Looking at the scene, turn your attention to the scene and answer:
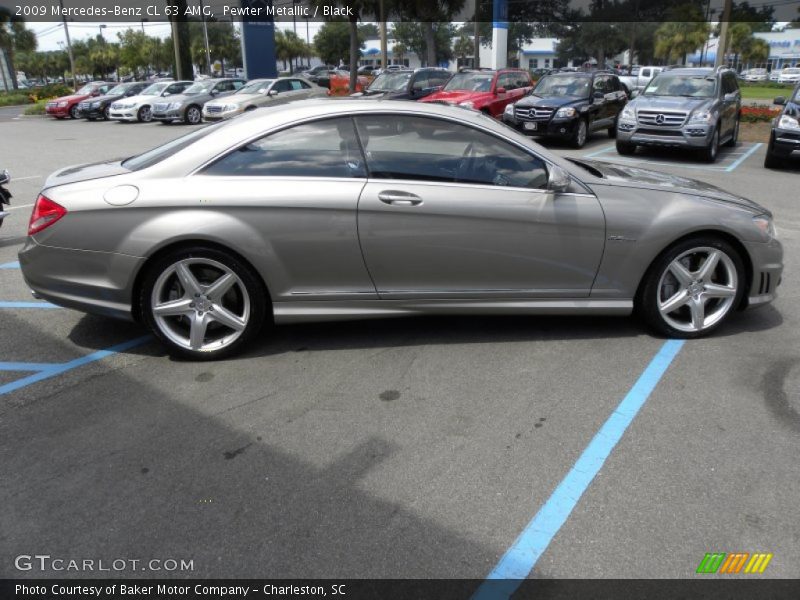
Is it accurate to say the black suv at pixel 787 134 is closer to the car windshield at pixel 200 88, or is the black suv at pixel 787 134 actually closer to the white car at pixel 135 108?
the car windshield at pixel 200 88

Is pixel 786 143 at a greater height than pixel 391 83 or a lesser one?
lesser

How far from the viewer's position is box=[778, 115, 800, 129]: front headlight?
11.7 m

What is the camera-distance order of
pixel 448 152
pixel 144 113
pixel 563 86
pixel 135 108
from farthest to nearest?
pixel 144 113, pixel 135 108, pixel 563 86, pixel 448 152

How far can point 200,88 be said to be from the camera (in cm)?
2600

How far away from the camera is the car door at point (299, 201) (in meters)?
4.05

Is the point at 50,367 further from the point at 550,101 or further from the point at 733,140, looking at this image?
the point at 733,140

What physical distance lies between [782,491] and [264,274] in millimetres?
3029

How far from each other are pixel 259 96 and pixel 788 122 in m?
16.0

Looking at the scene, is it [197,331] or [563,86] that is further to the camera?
[563,86]

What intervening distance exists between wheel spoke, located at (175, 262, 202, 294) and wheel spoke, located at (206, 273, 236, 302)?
0.07 meters

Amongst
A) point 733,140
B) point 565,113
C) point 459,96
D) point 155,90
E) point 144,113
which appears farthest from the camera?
point 155,90

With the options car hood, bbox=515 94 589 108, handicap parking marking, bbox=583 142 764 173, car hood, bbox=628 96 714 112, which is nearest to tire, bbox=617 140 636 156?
handicap parking marking, bbox=583 142 764 173

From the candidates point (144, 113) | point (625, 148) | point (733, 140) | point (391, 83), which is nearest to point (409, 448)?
point (625, 148)

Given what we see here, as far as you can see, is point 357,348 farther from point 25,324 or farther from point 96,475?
point 25,324
